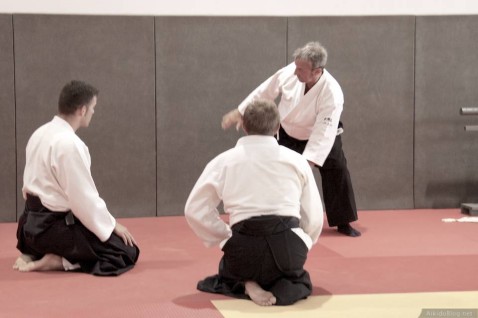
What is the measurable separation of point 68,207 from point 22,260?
17.7 inches

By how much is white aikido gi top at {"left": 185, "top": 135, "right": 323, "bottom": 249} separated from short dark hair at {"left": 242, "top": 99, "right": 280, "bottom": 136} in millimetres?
38

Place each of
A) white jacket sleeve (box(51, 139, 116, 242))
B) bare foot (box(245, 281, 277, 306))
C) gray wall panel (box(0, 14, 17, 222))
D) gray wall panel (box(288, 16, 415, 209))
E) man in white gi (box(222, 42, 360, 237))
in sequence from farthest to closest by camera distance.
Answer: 1. gray wall panel (box(288, 16, 415, 209))
2. gray wall panel (box(0, 14, 17, 222))
3. man in white gi (box(222, 42, 360, 237))
4. white jacket sleeve (box(51, 139, 116, 242))
5. bare foot (box(245, 281, 277, 306))

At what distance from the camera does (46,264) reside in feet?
15.5

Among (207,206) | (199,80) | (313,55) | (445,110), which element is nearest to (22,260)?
(207,206)

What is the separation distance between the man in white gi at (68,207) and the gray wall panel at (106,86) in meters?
1.92

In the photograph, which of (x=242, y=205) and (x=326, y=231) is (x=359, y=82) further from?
(x=242, y=205)

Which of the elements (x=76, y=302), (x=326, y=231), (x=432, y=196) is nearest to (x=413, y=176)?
(x=432, y=196)

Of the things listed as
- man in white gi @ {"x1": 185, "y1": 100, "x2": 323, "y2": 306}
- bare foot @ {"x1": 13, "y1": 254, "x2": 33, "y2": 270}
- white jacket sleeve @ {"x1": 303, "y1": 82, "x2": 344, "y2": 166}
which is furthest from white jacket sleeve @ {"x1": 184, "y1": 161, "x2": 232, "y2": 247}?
white jacket sleeve @ {"x1": 303, "y1": 82, "x2": 344, "y2": 166}

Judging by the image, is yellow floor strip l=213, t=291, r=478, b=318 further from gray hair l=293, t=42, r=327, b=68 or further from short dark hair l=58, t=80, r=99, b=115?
gray hair l=293, t=42, r=327, b=68

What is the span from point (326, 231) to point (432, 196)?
1.49 m

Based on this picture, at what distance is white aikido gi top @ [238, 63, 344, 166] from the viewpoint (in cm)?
573

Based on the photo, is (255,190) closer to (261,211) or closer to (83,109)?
(261,211)

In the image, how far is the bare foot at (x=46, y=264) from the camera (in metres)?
4.73

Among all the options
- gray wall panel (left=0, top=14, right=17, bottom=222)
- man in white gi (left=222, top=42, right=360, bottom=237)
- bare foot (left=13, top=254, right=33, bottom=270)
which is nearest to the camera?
bare foot (left=13, top=254, right=33, bottom=270)
